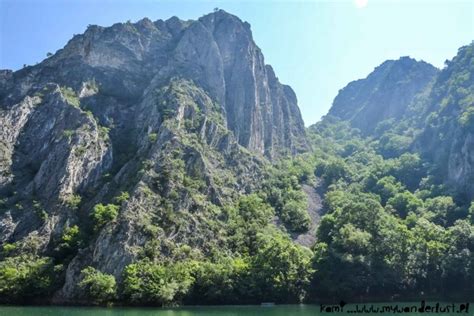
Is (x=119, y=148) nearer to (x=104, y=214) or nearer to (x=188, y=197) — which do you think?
(x=188, y=197)

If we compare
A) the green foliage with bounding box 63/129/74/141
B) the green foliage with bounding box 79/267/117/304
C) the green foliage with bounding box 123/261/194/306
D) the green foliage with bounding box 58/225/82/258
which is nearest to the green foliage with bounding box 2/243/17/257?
the green foliage with bounding box 58/225/82/258

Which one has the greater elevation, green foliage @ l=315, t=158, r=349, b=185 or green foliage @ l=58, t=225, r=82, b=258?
green foliage @ l=315, t=158, r=349, b=185

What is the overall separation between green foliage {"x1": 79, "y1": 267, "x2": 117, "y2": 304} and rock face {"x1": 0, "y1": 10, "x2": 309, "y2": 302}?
3.65 meters

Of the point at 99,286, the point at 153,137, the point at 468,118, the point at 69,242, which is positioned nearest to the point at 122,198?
the point at 69,242

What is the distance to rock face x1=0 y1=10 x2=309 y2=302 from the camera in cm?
10650

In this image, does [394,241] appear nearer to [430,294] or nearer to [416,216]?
[430,294]

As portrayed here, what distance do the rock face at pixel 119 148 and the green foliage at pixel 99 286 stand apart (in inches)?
144

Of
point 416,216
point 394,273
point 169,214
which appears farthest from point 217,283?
point 416,216

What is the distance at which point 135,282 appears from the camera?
8619cm

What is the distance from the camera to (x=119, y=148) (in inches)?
5591

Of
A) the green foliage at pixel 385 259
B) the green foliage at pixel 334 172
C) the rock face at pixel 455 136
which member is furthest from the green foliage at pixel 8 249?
the rock face at pixel 455 136

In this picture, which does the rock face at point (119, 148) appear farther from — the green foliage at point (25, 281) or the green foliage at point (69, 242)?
the green foliage at point (25, 281)

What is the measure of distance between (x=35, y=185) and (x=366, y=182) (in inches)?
4421

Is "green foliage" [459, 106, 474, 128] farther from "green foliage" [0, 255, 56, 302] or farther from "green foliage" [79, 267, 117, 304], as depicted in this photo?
"green foliage" [0, 255, 56, 302]
